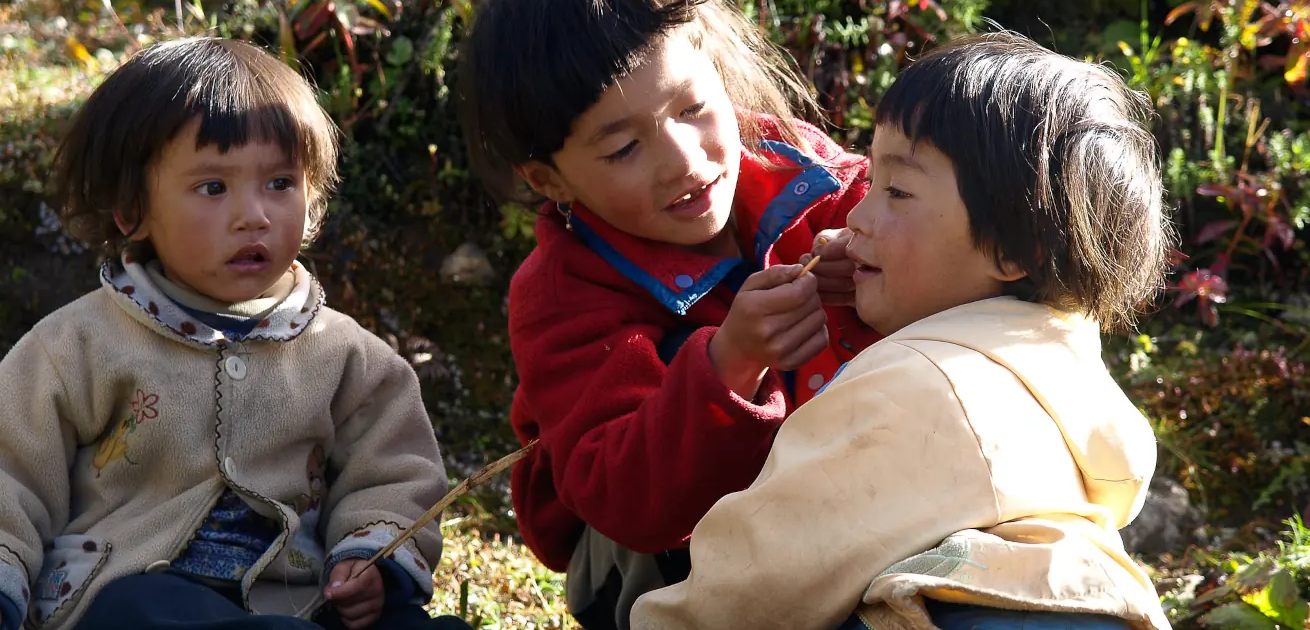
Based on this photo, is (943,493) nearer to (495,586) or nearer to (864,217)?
(864,217)

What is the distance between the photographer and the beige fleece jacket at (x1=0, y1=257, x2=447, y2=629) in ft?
8.12

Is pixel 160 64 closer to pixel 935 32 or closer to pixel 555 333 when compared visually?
pixel 555 333

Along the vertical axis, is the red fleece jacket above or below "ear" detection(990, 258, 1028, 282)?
below

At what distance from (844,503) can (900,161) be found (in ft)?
1.71

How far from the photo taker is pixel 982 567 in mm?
1787

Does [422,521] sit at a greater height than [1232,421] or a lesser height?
greater

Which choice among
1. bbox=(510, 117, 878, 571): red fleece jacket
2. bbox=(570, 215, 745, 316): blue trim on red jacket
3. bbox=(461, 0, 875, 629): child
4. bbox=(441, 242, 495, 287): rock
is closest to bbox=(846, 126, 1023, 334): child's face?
bbox=(461, 0, 875, 629): child

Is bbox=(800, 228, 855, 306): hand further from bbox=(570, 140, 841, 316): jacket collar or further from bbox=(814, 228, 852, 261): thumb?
bbox=(570, 140, 841, 316): jacket collar

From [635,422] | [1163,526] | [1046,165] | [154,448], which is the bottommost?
[1163,526]

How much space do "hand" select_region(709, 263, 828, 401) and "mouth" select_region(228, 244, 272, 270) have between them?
3.06 feet

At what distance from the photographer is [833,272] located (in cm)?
228

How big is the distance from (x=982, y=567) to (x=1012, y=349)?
0.33 metres

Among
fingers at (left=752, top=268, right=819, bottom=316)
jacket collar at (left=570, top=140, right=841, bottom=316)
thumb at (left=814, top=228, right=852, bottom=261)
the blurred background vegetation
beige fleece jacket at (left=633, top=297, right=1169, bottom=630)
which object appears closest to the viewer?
beige fleece jacket at (left=633, top=297, right=1169, bottom=630)

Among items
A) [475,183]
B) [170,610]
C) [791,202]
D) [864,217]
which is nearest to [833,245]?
[864,217]
